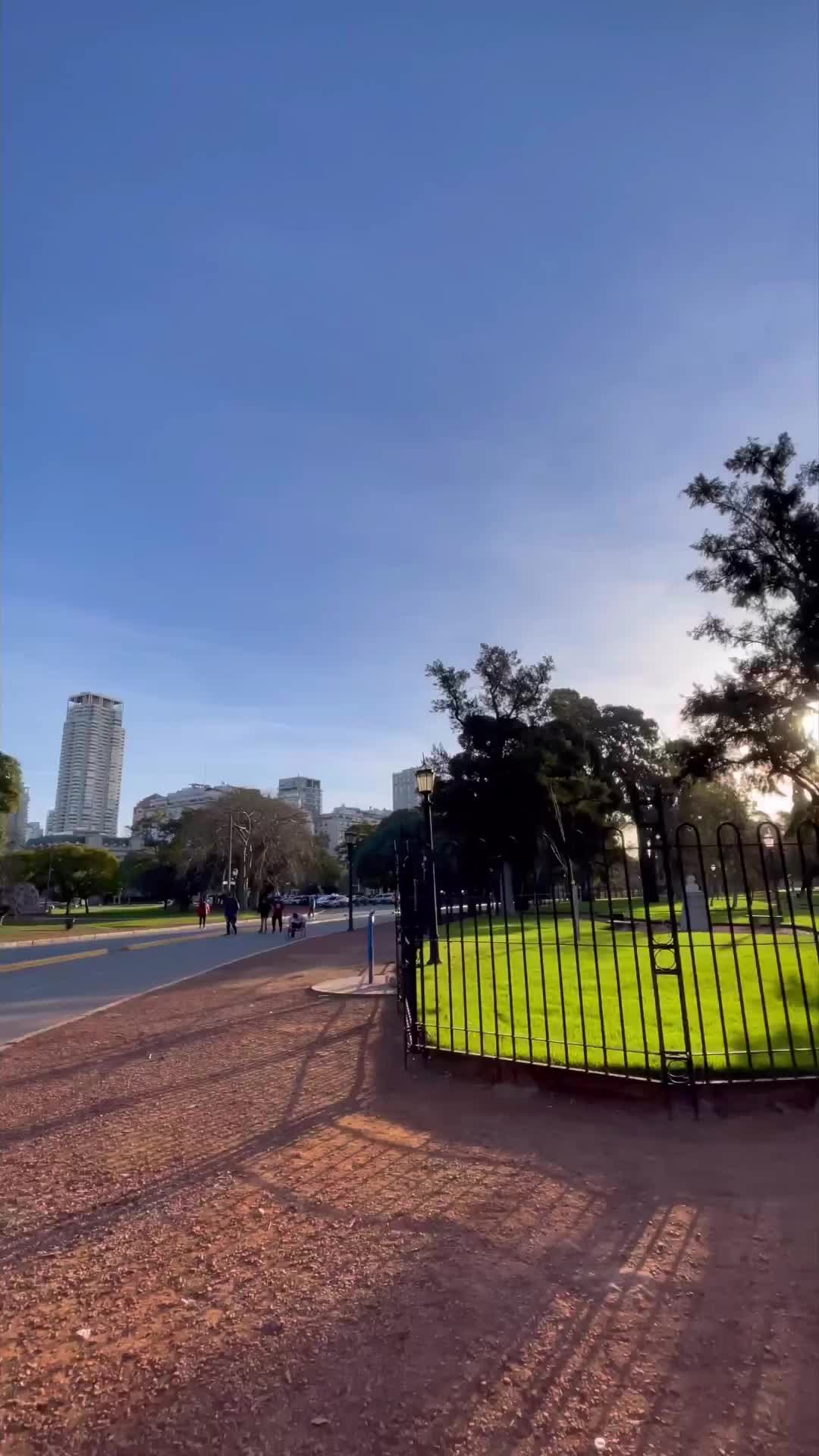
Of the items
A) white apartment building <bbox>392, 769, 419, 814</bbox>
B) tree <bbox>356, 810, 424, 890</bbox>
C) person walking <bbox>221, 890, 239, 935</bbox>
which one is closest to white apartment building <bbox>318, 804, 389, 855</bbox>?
white apartment building <bbox>392, 769, 419, 814</bbox>

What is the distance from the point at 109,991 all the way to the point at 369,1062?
296 inches

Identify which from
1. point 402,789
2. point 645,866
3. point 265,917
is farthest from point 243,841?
point 402,789

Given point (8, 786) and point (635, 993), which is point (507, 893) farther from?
point (8, 786)

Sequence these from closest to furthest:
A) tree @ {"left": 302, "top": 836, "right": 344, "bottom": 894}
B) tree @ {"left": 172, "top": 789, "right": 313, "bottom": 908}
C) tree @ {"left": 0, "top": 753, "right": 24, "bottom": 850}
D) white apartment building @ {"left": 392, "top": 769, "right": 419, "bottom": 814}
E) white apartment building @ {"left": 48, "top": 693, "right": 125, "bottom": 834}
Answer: tree @ {"left": 0, "top": 753, "right": 24, "bottom": 850}
tree @ {"left": 172, "top": 789, "right": 313, "bottom": 908}
tree @ {"left": 302, "top": 836, "right": 344, "bottom": 894}
white apartment building @ {"left": 392, "top": 769, "right": 419, "bottom": 814}
white apartment building @ {"left": 48, "top": 693, "right": 125, "bottom": 834}

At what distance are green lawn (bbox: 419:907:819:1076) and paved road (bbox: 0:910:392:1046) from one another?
520 cm

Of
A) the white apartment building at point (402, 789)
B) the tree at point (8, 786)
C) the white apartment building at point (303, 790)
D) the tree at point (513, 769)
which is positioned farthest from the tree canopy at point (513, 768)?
the white apartment building at point (303, 790)

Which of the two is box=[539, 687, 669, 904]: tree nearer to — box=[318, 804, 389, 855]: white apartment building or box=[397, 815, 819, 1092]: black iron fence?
box=[397, 815, 819, 1092]: black iron fence

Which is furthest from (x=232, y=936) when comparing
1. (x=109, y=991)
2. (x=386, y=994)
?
(x=386, y=994)

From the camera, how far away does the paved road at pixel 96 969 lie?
433 inches

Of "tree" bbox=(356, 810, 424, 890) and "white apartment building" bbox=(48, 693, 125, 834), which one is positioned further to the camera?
"white apartment building" bbox=(48, 693, 125, 834)

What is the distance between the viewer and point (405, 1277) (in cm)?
324

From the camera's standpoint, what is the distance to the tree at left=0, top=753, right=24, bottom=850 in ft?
125

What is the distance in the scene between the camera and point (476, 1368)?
2611 mm

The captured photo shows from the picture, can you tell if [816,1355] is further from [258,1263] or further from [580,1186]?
[258,1263]
